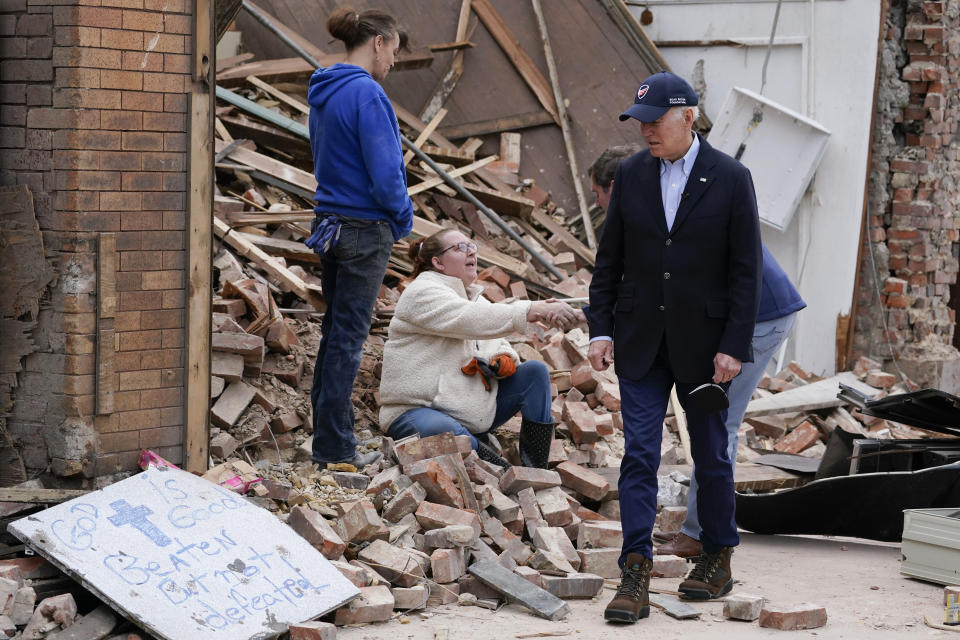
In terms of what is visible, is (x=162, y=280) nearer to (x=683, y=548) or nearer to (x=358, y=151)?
(x=358, y=151)

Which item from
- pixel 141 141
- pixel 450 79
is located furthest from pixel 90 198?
pixel 450 79

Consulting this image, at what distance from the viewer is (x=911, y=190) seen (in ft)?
31.0

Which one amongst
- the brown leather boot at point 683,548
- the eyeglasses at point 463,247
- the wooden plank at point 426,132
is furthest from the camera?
the wooden plank at point 426,132

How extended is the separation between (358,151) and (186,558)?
2.19 meters

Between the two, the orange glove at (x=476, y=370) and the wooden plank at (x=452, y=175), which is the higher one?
the wooden plank at (x=452, y=175)

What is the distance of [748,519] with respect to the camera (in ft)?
18.8

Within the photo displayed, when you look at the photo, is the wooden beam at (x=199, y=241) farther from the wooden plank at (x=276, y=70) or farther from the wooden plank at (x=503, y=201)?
the wooden plank at (x=503, y=201)

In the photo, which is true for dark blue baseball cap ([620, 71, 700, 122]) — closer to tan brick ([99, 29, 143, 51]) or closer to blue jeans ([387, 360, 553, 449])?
blue jeans ([387, 360, 553, 449])

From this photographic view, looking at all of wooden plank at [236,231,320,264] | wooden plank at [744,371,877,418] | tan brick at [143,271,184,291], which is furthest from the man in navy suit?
wooden plank at [744,371,877,418]

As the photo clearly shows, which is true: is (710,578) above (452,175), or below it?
below

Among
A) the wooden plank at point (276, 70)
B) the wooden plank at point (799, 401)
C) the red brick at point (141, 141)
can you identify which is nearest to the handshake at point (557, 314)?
the red brick at point (141, 141)

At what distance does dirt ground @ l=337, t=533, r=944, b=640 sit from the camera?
4.12 m

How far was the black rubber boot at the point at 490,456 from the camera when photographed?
5.80 meters

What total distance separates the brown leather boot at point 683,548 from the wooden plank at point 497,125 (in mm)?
5624
